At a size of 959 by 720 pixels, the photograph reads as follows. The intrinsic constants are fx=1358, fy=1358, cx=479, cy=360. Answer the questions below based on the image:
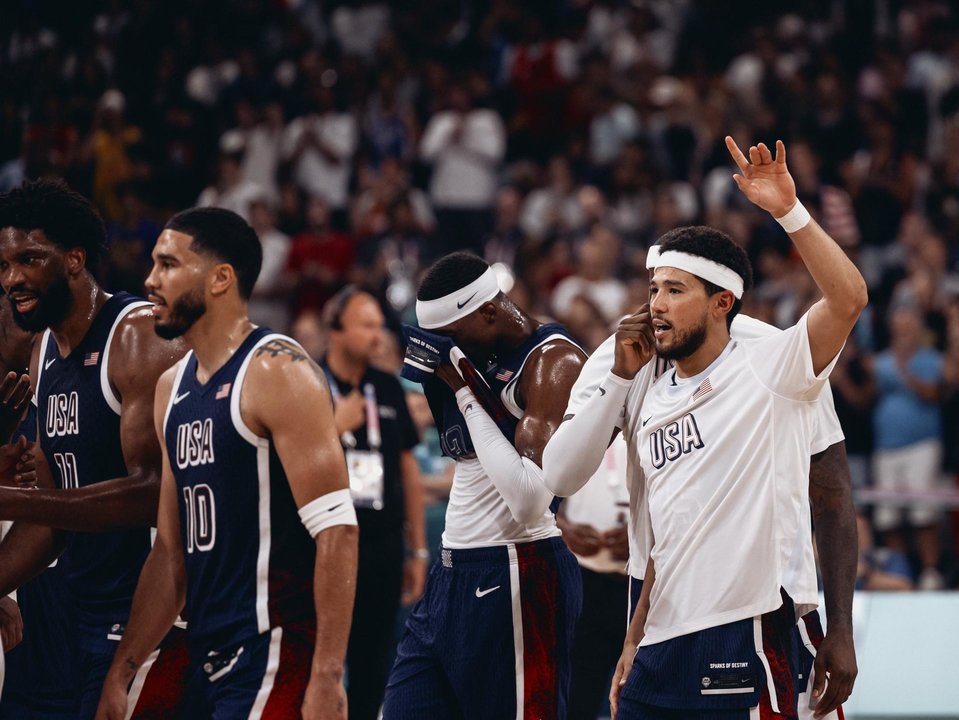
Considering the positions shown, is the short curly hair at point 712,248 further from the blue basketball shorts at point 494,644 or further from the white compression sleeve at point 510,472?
the blue basketball shorts at point 494,644

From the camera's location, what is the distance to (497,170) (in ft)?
54.5

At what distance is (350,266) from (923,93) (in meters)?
6.78

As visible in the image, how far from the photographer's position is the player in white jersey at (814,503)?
469cm

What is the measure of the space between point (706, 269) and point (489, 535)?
1.40 m

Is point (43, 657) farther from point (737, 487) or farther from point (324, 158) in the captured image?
point (324, 158)

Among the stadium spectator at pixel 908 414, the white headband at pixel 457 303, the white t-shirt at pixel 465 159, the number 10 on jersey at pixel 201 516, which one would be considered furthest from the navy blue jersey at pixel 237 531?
the white t-shirt at pixel 465 159

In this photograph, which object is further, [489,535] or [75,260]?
[75,260]

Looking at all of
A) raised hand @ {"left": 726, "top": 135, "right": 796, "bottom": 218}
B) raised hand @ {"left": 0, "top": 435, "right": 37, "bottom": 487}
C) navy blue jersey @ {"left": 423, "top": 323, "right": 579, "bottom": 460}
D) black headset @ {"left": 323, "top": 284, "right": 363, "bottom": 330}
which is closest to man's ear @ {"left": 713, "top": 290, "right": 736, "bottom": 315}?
raised hand @ {"left": 726, "top": 135, "right": 796, "bottom": 218}

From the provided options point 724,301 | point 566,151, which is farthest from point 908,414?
point 724,301

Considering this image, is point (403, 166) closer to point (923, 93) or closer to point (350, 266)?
point (350, 266)

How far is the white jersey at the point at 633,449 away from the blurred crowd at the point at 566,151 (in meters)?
6.76

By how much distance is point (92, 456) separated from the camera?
5328 millimetres

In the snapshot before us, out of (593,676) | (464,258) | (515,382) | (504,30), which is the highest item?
(504,30)

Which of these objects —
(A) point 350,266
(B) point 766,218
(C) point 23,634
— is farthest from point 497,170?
(C) point 23,634
